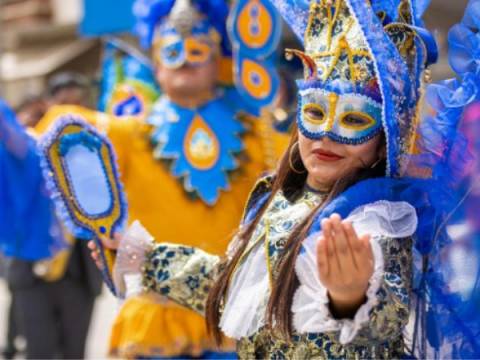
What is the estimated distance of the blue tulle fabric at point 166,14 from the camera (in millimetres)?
3613

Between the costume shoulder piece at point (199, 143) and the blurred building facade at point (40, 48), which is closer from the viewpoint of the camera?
the costume shoulder piece at point (199, 143)

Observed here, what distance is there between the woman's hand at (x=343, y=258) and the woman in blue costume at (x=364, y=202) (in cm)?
4

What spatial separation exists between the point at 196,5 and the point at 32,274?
67.8 inches

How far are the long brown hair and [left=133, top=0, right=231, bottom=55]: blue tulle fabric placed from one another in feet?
4.91

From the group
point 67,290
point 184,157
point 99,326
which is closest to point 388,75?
point 184,157

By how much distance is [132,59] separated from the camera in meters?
4.48

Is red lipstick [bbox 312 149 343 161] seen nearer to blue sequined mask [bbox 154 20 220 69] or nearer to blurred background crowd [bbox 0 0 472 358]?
blurred background crowd [bbox 0 0 472 358]

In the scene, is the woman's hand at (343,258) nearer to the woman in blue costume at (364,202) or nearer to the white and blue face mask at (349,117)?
the woman in blue costume at (364,202)

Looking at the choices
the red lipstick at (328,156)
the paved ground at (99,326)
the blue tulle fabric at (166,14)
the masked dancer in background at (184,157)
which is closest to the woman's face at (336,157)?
the red lipstick at (328,156)

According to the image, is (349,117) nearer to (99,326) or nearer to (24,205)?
(24,205)

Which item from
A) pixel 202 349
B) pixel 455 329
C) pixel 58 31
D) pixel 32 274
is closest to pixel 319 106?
pixel 455 329

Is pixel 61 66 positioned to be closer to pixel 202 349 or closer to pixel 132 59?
pixel 132 59

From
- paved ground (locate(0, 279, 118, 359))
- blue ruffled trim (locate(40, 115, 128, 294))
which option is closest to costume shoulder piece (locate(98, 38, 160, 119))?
paved ground (locate(0, 279, 118, 359))

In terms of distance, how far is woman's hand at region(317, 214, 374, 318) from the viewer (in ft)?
5.70
